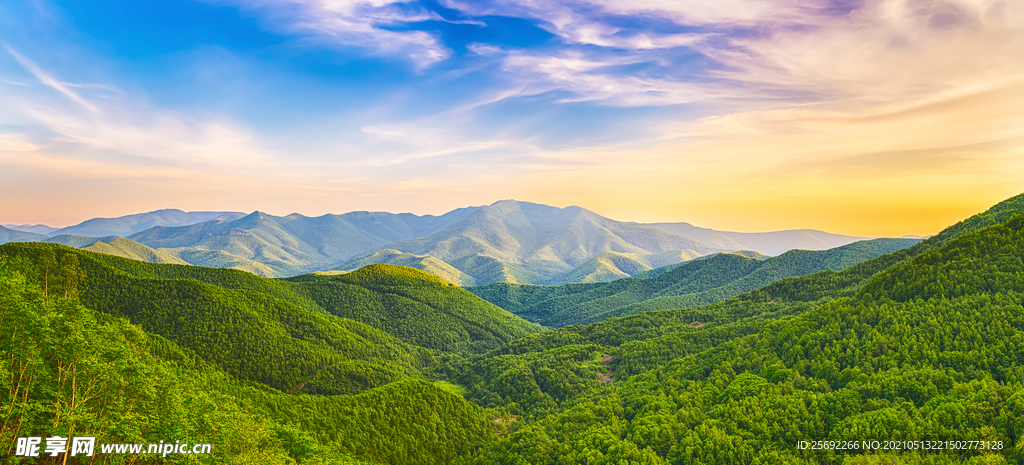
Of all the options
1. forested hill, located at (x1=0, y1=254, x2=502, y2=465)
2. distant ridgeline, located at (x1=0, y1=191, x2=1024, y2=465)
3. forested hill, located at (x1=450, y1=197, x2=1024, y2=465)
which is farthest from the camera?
forested hill, located at (x1=450, y1=197, x2=1024, y2=465)

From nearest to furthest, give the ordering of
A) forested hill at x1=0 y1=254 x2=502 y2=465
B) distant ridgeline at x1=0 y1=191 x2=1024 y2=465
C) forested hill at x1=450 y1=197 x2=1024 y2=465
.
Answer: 1. forested hill at x1=0 y1=254 x2=502 y2=465
2. distant ridgeline at x1=0 y1=191 x2=1024 y2=465
3. forested hill at x1=450 y1=197 x2=1024 y2=465

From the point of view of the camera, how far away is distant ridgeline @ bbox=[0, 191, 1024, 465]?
45.5 meters

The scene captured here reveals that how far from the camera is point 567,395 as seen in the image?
454ft

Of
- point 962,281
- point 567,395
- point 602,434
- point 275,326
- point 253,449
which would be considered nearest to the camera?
point 253,449

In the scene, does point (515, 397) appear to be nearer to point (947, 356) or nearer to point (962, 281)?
point (947, 356)

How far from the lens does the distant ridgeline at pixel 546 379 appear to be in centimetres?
4547

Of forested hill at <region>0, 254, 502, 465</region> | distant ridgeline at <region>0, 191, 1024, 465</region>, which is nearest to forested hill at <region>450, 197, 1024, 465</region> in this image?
distant ridgeline at <region>0, 191, 1024, 465</region>

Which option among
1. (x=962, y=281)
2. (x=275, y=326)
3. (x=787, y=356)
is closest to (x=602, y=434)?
(x=787, y=356)

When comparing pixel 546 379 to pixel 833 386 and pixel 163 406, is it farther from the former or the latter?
pixel 163 406

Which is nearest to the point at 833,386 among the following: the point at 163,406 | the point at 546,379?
the point at 546,379

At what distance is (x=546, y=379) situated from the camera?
493ft

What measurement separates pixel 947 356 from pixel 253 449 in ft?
398

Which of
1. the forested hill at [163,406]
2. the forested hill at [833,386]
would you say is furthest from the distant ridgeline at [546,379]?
the forested hill at [833,386]

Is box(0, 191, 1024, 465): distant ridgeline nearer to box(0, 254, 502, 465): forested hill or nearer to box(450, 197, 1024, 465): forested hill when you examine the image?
box(0, 254, 502, 465): forested hill
